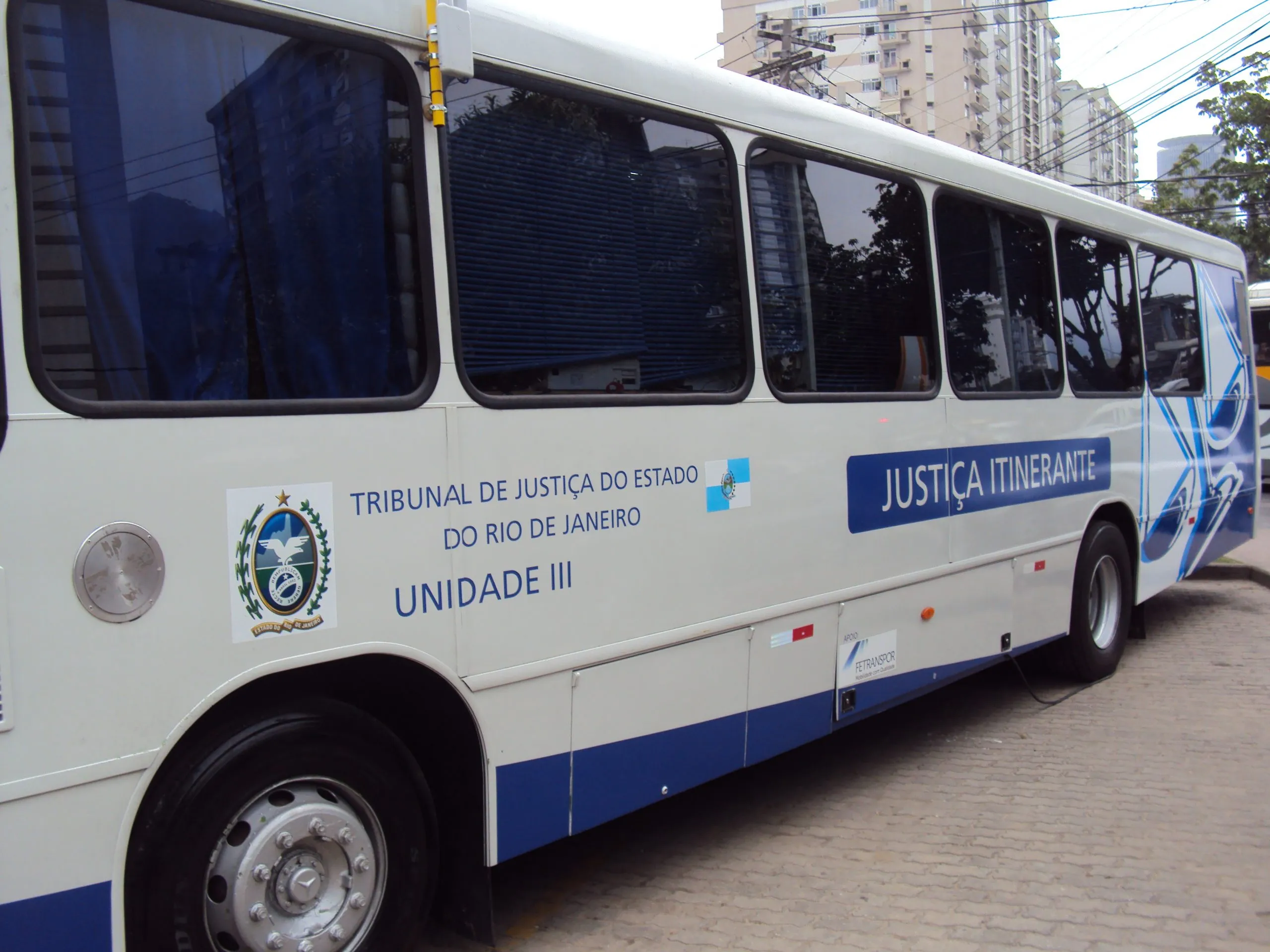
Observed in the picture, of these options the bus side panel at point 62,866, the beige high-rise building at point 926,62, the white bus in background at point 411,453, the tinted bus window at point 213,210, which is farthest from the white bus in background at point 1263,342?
the beige high-rise building at point 926,62

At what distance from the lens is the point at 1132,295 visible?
290 inches

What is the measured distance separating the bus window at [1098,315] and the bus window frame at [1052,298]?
6 cm

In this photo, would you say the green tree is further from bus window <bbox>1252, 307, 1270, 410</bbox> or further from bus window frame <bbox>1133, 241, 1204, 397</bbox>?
bus window frame <bbox>1133, 241, 1204, 397</bbox>

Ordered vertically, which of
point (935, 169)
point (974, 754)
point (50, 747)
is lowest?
point (974, 754)

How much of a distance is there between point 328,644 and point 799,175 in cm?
285

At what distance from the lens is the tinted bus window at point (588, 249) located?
3320mm

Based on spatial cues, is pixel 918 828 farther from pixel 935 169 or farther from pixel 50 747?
pixel 50 747

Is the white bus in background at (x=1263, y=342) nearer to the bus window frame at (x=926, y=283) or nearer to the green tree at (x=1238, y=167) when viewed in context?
the green tree at (x=1238, y=167)

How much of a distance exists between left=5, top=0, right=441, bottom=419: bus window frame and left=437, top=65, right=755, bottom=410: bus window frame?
68mm

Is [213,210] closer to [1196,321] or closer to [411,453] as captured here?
[411,453]

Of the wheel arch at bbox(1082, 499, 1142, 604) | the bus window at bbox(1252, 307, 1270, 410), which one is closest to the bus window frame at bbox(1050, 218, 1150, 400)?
the wheel arch at bbox(1082, 499, 1142, 604)

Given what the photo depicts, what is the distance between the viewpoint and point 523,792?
3.41 m

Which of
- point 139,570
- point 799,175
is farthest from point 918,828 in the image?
point 139,570

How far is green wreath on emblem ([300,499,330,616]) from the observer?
2.84 m
